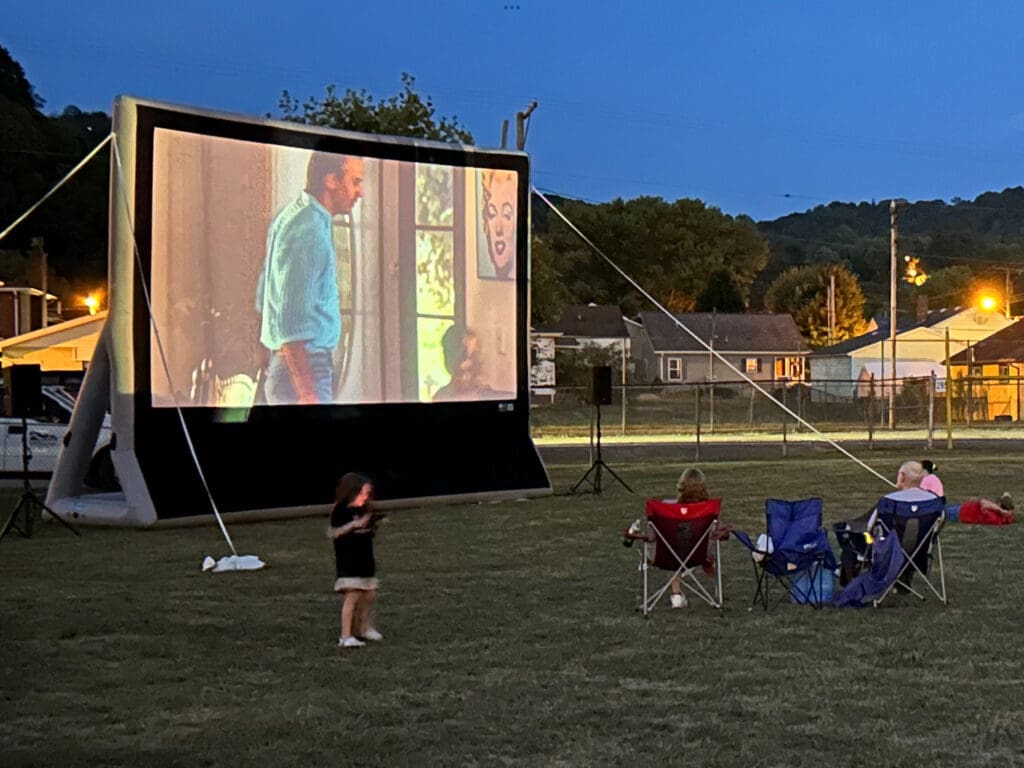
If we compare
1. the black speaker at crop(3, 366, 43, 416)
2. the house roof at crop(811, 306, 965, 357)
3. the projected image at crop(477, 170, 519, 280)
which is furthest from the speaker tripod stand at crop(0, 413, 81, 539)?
the house roof at crop(811, 306, 965, 357)

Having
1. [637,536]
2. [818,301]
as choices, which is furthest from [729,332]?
[637,536]

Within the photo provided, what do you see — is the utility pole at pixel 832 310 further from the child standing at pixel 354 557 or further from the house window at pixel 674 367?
the child standing at pixel 354 557

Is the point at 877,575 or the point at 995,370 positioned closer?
the point at 877,575

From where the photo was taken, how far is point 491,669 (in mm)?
6180

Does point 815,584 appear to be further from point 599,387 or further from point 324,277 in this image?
point 599,387

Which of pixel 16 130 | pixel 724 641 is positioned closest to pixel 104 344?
pixel 724 641

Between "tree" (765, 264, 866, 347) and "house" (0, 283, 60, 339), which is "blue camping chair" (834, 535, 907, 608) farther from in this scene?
"tree" (765, 264, 866, 347)

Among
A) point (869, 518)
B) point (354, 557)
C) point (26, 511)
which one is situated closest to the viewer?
point (354, 557)

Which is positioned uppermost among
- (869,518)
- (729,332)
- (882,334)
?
(729,332)

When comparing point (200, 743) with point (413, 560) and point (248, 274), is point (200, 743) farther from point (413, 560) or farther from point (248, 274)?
point (248, 274)

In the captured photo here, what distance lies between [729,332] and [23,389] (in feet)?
167

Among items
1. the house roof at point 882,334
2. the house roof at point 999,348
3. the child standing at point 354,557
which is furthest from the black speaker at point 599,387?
the house roof at point 882,334

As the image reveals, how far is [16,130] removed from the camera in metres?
47.5

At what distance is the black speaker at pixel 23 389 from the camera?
40.1ft
